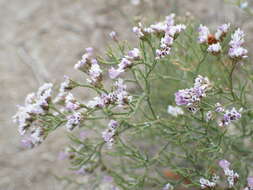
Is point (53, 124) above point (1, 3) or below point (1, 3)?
below

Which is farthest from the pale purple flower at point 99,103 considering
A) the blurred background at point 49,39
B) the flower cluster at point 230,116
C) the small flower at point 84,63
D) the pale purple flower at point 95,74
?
the blurred background at point 49,39

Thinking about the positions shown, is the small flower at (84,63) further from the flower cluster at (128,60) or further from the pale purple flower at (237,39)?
the pale purple flower at (237,39)

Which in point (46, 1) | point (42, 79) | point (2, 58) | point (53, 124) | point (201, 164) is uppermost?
point (46, 1)

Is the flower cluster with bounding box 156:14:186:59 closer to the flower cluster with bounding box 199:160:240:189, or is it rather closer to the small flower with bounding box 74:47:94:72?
the small flower with bounding box 74:47:94:72

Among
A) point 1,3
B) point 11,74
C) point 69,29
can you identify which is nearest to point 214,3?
point 69,29

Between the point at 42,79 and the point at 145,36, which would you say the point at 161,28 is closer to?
the point at 145,36

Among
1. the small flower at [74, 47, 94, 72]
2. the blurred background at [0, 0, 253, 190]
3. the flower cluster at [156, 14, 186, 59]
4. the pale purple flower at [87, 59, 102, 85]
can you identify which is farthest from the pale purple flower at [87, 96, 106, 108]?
the blurred background at [0, 0, 253, 190]

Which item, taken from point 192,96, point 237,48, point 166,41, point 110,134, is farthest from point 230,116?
point 110,134

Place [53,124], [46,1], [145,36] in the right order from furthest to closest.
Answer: [46,1], [53,124], [145,36]
